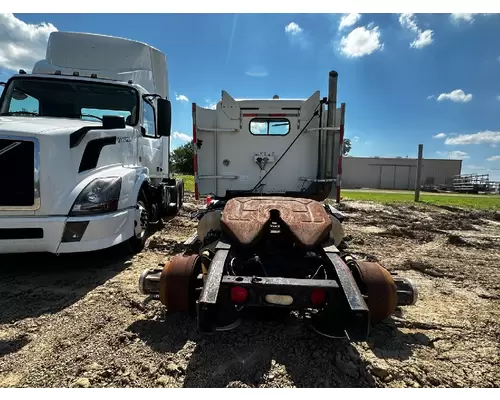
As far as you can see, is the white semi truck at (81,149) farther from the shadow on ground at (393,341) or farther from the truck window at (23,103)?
the shadow on ground at (393,341)

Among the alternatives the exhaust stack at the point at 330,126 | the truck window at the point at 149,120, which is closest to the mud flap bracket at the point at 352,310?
the exhaust stack at the point at 330,126

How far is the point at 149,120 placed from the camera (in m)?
6.16

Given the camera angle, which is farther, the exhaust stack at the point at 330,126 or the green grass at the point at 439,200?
the green grass at the point at 439,200

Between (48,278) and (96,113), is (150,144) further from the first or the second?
(48,278)

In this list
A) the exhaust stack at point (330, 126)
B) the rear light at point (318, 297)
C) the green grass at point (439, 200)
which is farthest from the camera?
the green grass at point (439, 200)

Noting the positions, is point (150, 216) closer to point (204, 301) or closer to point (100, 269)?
point (100, 269)

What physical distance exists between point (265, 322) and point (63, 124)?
3727 mm

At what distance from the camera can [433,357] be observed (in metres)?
2.33

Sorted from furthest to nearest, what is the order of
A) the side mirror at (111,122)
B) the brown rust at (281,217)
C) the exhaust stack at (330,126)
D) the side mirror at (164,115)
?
the side mirror at (164,115) < the exhaust stack at (330,126) < the side mirror at (111,122) < the brown rust at (281,217)

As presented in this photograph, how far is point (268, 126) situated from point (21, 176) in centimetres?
408

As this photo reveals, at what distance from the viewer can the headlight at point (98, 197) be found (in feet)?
11.9

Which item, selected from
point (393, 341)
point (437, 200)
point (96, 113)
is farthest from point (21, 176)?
point (437, 200)

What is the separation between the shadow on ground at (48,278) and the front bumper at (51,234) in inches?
17.0

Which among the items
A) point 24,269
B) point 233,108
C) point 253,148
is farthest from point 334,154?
point 24,269
